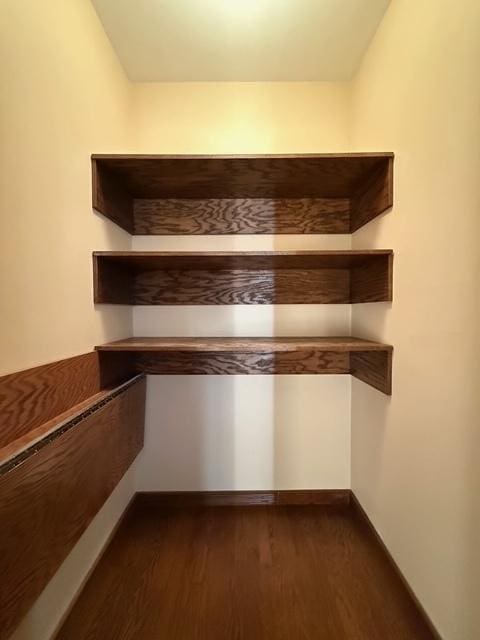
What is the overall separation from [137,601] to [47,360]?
3.21ft

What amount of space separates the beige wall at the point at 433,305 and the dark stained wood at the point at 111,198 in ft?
3.84

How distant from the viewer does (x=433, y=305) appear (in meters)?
1.01

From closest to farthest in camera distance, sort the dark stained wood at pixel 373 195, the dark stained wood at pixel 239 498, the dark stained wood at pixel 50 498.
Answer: the dark stained wood at pixel 50 498 → the dark stained wood at pixel 373 195 → the dark stained wood at pixel 239 498

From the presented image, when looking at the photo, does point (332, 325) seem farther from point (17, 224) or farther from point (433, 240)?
point (17, 224)

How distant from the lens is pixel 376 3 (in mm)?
1278

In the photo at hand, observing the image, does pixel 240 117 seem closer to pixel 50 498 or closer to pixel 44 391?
pixel 44 391

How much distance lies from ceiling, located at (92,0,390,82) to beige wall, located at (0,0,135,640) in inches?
6.1

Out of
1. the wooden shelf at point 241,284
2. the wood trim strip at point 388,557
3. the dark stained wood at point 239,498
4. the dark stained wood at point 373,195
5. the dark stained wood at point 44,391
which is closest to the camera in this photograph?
the dark stained wood at point 44,391

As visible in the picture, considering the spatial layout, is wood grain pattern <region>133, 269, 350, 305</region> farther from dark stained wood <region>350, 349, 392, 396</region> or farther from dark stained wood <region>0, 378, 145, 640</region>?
dark stained wood <region>0, 378, 145, 640</region>

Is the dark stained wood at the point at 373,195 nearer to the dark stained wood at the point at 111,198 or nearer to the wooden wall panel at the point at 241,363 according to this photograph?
the wooden wall panel at the point at 241,363

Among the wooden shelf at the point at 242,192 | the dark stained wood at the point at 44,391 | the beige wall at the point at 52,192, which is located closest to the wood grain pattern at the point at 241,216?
the wooden shelf at the point at 242,192

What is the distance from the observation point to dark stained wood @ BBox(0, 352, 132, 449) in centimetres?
81

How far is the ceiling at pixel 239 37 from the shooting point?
1297 millimetres

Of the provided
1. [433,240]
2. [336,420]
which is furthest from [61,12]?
[336,420]
